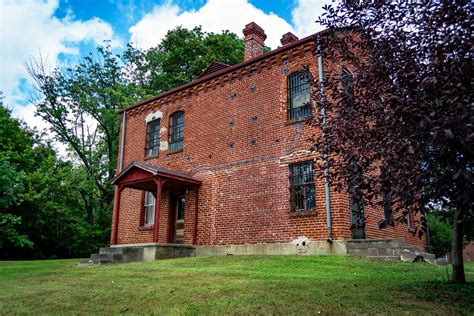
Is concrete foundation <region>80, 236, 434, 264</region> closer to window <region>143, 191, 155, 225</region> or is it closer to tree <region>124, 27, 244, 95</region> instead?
window <region>143, 191, 155, 225</region>

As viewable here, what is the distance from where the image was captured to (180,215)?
1498cm

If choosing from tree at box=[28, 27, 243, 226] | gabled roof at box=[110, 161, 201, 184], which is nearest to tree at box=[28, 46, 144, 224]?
tree at box=[28, 27, 243, 226]

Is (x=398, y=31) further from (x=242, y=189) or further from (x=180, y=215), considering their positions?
(x=180, y=215)

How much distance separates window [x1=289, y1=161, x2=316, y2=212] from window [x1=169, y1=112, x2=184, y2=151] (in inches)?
211

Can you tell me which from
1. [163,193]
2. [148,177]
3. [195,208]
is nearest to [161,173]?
[148,177]

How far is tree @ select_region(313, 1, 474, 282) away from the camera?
3846 mm

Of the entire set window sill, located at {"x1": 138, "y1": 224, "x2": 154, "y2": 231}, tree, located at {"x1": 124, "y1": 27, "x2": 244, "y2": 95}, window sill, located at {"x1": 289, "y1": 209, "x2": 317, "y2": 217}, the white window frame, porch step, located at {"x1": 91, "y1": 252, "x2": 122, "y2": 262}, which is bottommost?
porch step, located at {"x1": 91, "y1": 252, "x2": 122, "y2": 262}

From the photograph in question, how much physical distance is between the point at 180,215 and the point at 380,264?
7986mm

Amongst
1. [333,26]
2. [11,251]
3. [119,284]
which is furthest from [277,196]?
[11,251]

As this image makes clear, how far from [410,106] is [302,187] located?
784cm

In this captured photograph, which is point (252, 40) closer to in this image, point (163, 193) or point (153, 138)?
point (153, 138)

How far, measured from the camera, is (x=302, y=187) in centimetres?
1173

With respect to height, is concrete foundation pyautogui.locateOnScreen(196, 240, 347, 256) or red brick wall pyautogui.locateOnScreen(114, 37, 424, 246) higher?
red brick wall pyautogui.locateOnScreen(114, 37, 424, 246)

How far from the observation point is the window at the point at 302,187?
1150 centimetres
